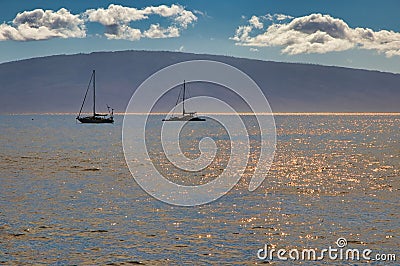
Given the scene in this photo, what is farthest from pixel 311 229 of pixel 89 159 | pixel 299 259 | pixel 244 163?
pixel 89 159

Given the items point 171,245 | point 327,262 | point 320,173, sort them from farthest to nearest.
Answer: point 320,173, point 171,245, point 327,262

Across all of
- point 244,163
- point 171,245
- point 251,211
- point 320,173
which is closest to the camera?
point 171,245

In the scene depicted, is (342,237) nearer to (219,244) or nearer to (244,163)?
(219,244)

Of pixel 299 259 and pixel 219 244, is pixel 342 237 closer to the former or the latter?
pixel 299 259

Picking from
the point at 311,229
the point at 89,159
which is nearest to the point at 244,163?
the point at 89,159

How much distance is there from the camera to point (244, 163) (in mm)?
71812

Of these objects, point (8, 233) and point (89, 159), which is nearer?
point (8, 233)

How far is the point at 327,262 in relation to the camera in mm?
24828

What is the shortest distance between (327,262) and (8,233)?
1707cm

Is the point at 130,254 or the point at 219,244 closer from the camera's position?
the point at 130,254

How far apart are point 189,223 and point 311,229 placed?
23.7 ft

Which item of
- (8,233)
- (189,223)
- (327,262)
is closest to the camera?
(327,262)

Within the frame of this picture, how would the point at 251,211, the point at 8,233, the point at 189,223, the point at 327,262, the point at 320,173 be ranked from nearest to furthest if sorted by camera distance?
the point at 327,262, the point at 8,233, the point at 189,223, the point at 251,211, the point at 320,173

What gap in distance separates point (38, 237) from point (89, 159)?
47.5 meters
